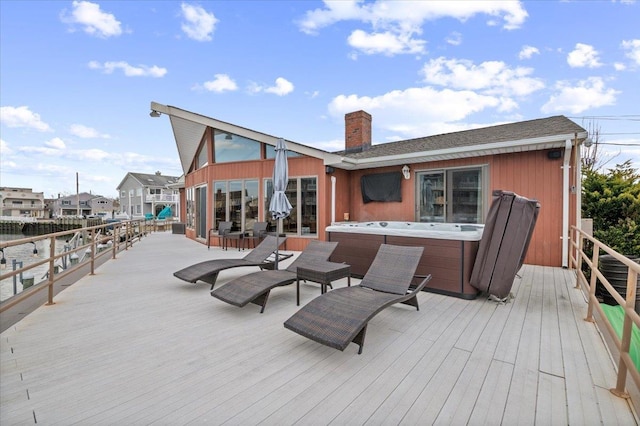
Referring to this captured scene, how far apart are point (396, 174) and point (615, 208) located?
490cm

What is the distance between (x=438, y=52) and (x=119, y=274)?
11341mm

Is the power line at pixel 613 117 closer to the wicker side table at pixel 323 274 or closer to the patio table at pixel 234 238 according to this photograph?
the patio table at pixel 234 238

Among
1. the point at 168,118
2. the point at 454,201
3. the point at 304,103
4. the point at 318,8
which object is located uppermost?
the point at 318,8

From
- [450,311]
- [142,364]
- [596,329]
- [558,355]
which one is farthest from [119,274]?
[596,329]

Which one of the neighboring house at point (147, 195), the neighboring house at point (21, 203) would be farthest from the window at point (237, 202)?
the neighboring house at point (21, 203)

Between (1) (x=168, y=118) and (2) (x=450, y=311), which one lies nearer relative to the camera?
(2) (x=450, y=311)

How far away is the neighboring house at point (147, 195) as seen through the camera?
34375 millimetres

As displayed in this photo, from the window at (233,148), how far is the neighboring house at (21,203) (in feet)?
191

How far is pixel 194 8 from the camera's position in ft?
26.8

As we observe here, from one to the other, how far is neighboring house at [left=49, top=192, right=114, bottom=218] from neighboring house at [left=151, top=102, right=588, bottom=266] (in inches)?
2049

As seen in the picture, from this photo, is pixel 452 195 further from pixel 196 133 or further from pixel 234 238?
pixel 196 133

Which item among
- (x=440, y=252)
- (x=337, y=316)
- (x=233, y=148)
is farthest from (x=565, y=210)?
(x=233, y=148)

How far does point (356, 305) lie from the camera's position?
2.86 m

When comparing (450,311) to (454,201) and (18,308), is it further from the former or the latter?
(18,308)
